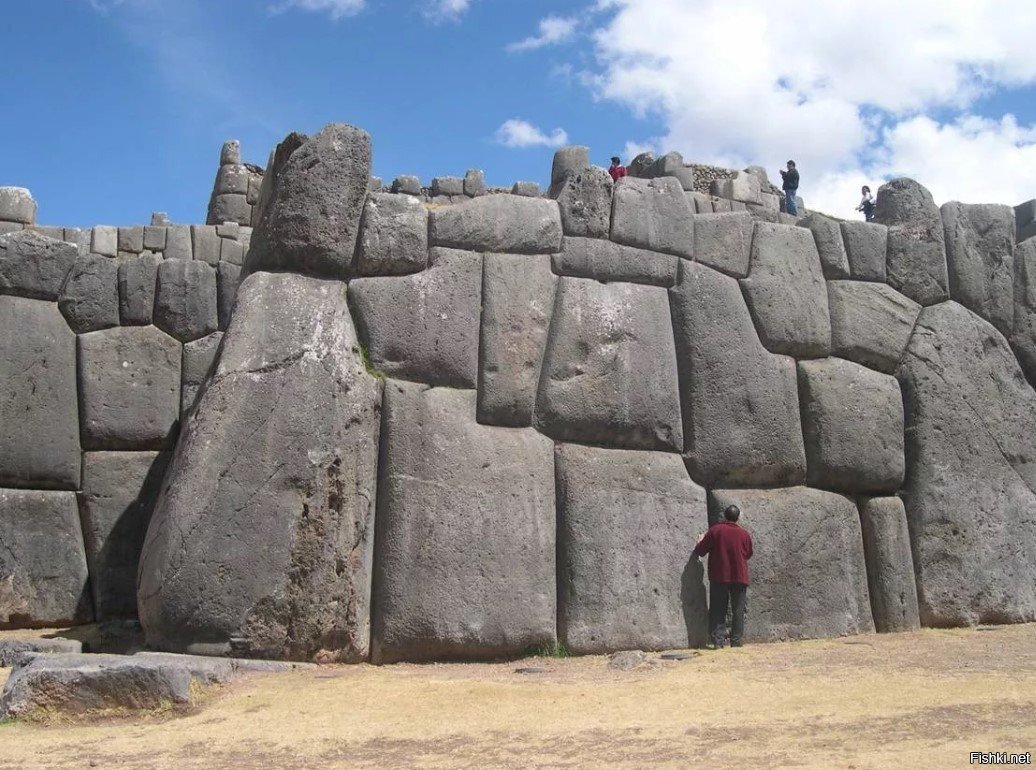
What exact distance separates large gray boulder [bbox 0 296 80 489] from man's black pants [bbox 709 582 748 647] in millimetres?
4886

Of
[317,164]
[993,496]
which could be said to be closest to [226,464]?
[317,164]

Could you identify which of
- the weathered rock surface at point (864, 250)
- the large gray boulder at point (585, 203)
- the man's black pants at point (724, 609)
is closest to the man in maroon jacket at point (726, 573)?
the man's black pants at point (724, 609)

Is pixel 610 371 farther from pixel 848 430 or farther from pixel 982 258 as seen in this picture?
pixel 982 258

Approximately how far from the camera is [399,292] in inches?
301

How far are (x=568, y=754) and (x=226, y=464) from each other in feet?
10.3

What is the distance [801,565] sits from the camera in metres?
8.24

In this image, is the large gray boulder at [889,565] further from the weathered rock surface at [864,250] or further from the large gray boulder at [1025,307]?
the large gray boulder at [1025,307]

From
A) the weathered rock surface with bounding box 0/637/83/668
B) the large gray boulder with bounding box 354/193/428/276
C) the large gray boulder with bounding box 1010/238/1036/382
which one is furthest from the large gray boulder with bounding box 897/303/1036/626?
the weathered rock surface with bounding box 0/637/83/668

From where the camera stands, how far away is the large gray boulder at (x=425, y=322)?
7520 mm

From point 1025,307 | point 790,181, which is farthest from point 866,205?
point 1025,307

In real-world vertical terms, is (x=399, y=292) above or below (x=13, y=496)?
above

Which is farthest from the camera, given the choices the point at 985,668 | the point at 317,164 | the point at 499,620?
the point at 317,164

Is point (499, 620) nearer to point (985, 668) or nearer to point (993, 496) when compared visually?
point (985, 668)

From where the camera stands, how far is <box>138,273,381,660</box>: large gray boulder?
6.58 metres
